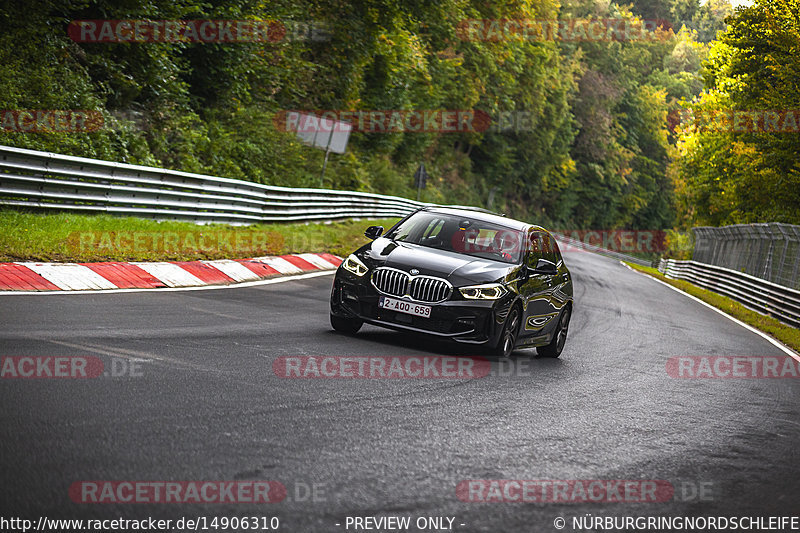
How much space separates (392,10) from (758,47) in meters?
14.4

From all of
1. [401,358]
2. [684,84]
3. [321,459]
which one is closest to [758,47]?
[401,358]

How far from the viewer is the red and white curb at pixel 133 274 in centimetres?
1030

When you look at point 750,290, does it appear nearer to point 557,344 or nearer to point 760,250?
point 760,250

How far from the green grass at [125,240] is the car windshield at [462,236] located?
4.46 m

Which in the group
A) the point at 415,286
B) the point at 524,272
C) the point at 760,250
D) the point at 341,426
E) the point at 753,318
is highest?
the point at 524,272

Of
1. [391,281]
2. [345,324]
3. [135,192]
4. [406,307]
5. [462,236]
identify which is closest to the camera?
[406,307]

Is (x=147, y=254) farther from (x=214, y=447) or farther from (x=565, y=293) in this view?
(x=214, y=447)

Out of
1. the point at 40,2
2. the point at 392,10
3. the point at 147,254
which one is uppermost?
the point at 392,10

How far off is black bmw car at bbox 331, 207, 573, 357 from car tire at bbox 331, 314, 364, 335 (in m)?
0.01

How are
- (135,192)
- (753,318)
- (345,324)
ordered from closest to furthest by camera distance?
(345,324) → (135,192) → (753,318)

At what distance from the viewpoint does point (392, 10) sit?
3412 cm

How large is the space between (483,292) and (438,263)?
610 mm

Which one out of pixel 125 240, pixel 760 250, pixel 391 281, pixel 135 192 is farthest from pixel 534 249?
pixel 760 250

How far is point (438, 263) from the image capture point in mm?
9641
